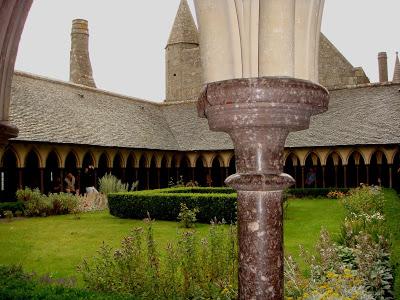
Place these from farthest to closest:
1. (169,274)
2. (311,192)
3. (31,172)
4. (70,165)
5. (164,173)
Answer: (164,173) < (70,165) < (311,192) < (31,172) < (169,274)

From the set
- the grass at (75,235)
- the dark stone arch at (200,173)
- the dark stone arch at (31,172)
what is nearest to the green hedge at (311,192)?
the grass at (75,235)

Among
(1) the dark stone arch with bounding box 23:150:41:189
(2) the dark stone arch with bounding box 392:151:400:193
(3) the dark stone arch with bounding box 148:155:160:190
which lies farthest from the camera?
(3) the dark stone arch with bounding box 148:155:160:190

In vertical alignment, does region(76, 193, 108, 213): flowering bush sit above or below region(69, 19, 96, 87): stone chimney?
below

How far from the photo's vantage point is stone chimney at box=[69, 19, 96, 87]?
1067 inches

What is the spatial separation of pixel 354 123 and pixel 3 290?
20.4 meters

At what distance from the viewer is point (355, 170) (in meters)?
23.0

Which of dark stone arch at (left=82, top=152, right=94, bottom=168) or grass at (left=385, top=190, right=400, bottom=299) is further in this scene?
dark stone arch at (left=82, top=152, right=94, bottom=168)

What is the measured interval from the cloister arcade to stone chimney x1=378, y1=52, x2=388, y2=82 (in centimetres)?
1053

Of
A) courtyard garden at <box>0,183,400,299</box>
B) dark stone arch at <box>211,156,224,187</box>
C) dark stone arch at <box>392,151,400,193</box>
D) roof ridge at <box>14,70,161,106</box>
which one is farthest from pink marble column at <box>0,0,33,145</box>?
dark stone arch at <box>211,156,224,187</box>

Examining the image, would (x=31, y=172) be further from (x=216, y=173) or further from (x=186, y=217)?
(x=186, y=217)

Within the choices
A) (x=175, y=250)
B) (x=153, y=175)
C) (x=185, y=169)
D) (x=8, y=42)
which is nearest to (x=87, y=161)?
(x=153, y=175)

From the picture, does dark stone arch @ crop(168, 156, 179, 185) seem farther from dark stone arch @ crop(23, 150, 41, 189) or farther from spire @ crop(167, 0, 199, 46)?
spire @ crop(167, 0, 199, 46)

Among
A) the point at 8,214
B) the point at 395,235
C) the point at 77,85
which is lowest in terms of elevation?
the point at 8,214

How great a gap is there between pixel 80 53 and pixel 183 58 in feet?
28.6
